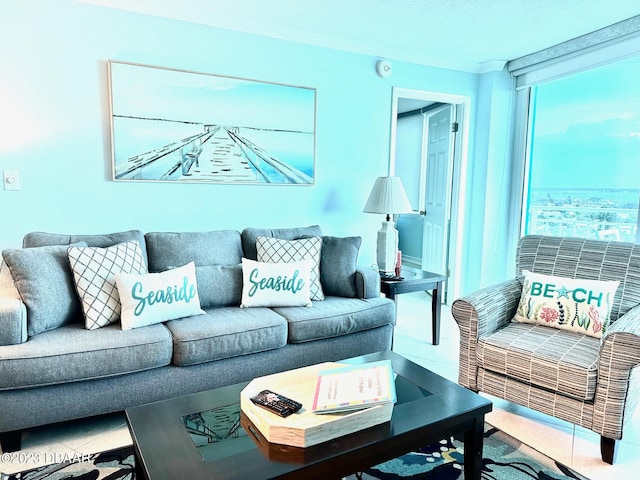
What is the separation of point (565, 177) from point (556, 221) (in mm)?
362

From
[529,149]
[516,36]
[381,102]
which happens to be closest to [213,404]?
[381,102]

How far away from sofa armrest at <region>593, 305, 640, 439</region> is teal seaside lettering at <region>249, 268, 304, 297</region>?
153 centimetres

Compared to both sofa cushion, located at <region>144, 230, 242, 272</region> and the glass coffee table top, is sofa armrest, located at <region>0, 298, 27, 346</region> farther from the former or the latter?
the glass coffee table top

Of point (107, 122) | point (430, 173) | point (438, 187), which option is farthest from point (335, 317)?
point (430, 173)

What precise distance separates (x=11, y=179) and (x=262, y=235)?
147 centimetres

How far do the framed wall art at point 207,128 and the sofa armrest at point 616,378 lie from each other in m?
2.20

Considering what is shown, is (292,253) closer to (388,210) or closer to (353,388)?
(388,210)

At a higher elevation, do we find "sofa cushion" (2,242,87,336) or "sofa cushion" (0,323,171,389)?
"sofa cushion" (2,242,87,336)

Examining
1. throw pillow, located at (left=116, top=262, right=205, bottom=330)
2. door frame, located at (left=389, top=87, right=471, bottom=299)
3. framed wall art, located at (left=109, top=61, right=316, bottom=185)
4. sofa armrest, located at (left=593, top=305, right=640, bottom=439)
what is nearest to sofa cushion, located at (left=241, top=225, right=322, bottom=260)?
framed wall art, located at (left=109, top=61, right=316, bottom=185)

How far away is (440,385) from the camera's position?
163 centimetres

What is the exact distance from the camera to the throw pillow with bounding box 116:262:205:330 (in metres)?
2.15

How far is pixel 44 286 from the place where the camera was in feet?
6.79

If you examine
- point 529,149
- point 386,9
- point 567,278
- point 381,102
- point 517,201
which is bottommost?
point 567,278

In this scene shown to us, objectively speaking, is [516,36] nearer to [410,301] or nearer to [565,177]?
[565,177]
